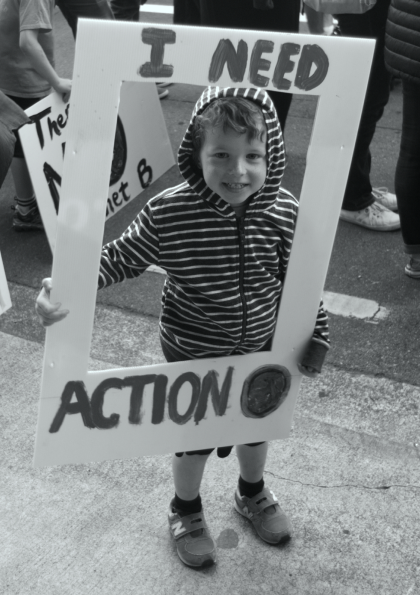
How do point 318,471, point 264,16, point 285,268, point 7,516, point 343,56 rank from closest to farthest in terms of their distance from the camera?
point 343,56 → point 285,268 → point 7,516 → point 318,471 → point 264,16

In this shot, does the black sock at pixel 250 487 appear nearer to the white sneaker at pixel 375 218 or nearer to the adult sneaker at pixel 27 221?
the white sneaker at pixel 375 218

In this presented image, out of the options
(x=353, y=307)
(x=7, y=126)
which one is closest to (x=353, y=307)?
(x=353, y=307)

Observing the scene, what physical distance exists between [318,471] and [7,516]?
39.7 inches

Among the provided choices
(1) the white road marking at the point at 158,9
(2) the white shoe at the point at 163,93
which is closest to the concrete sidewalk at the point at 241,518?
(2) the white shoe at the point at 163,93

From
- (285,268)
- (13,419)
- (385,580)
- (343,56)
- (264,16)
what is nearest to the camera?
(343,56)

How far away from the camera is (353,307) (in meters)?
3.55

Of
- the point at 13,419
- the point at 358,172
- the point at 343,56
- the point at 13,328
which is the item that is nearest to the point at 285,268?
the point at 343,56

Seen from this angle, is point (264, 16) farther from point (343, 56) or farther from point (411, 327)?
point (343, 56)

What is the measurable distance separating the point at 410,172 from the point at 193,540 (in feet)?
6.27

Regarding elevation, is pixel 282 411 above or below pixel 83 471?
above

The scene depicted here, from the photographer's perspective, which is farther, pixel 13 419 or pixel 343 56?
pixel 13 419

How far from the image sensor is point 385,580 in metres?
2.22

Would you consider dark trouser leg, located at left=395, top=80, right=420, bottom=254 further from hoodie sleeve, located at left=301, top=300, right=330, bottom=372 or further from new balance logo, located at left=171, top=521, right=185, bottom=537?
new balance logo, located at left=171, top=521, right=185, bottom=537

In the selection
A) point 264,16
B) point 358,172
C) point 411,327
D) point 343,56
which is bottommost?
point 411,327
